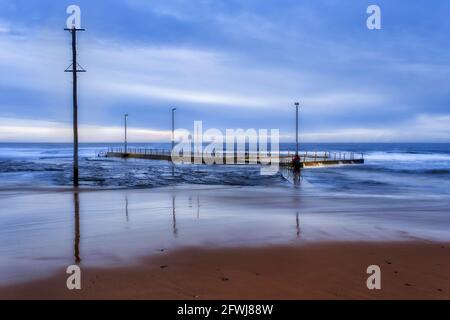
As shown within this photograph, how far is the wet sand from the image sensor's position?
19.7 feet

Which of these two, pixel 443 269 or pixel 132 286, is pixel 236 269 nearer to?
pixel 132 286

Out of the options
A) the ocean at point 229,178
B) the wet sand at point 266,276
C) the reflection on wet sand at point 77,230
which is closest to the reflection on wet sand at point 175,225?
the reflection on wet sand at point 77,230

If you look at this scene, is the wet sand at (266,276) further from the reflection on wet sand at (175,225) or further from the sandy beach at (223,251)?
the reflection on wet sand at (175,225)

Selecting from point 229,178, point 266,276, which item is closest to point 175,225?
point 266,276

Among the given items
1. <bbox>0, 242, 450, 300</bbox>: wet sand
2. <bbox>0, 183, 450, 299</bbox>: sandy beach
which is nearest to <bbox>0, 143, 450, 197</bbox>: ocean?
<bbox>0, 183, 450, 299</bbox>: sandy beach

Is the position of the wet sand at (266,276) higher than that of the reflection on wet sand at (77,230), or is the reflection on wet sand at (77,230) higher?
the reflection on wet sand at (77,230)

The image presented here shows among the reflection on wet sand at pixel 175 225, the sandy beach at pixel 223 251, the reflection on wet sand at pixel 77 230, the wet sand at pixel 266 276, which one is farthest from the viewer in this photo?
the reflection on wet sand at pixel 175 225

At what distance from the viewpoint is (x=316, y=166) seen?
47875mm

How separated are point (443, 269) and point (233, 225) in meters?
5.44

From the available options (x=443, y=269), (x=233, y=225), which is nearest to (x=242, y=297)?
(x=443, y=269)

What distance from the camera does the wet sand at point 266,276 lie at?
5.99 m

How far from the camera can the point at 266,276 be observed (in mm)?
6770

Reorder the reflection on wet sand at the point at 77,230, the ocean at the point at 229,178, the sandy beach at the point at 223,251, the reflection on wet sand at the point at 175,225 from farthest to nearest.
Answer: the ocean at the point at 229,178 → the reflection on wet sand at the point at 175,225 → the reflection on wet sand at the point at 77,230 → the sandy beach at the point at 223,251

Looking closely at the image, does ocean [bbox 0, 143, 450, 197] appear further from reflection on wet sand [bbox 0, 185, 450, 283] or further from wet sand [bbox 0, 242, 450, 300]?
wet sand [bbox 0, 242, 450, 300]
